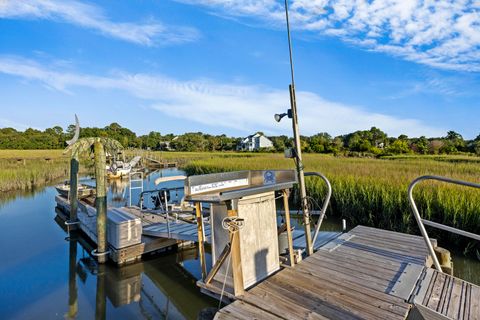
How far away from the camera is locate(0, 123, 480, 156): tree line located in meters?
44.1

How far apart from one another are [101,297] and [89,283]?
749 millimetres

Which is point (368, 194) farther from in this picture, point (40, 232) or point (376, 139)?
point (376, 139)

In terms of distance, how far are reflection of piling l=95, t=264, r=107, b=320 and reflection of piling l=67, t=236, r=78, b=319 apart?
1.13ft

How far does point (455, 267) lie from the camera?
592cm

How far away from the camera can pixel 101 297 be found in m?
5.27

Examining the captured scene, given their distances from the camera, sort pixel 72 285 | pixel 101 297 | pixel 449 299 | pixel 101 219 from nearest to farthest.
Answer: pixel 449 299 < pixel 101 297 < pixel 72 285 < pixel 101 219

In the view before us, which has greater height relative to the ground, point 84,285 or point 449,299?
point 449,299

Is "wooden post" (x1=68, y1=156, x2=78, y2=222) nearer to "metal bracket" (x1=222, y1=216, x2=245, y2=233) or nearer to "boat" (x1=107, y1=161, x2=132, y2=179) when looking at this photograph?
"metal bracket" (x1=222, y1=216, x2=245, y2=233)

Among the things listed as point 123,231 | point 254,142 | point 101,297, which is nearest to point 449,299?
point 101,297

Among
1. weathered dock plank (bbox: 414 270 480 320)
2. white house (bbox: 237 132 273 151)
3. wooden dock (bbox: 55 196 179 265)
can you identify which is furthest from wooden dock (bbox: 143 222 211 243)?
white house (bbox: 237 132 273 151)

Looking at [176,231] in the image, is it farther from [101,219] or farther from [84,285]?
[84,285]

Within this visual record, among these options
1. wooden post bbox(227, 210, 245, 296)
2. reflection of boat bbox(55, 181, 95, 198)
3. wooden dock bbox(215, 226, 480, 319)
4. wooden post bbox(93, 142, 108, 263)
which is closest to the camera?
wooden dock bbox(215, 226, 480, 319)

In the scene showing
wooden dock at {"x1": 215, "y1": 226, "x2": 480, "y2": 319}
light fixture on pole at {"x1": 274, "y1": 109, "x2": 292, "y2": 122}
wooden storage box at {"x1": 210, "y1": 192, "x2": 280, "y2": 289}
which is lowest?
wooden dock at {"x1": 215, "y1": 226, "x2": 480, "y2": 319}

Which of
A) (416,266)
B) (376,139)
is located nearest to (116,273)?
(416,266)
